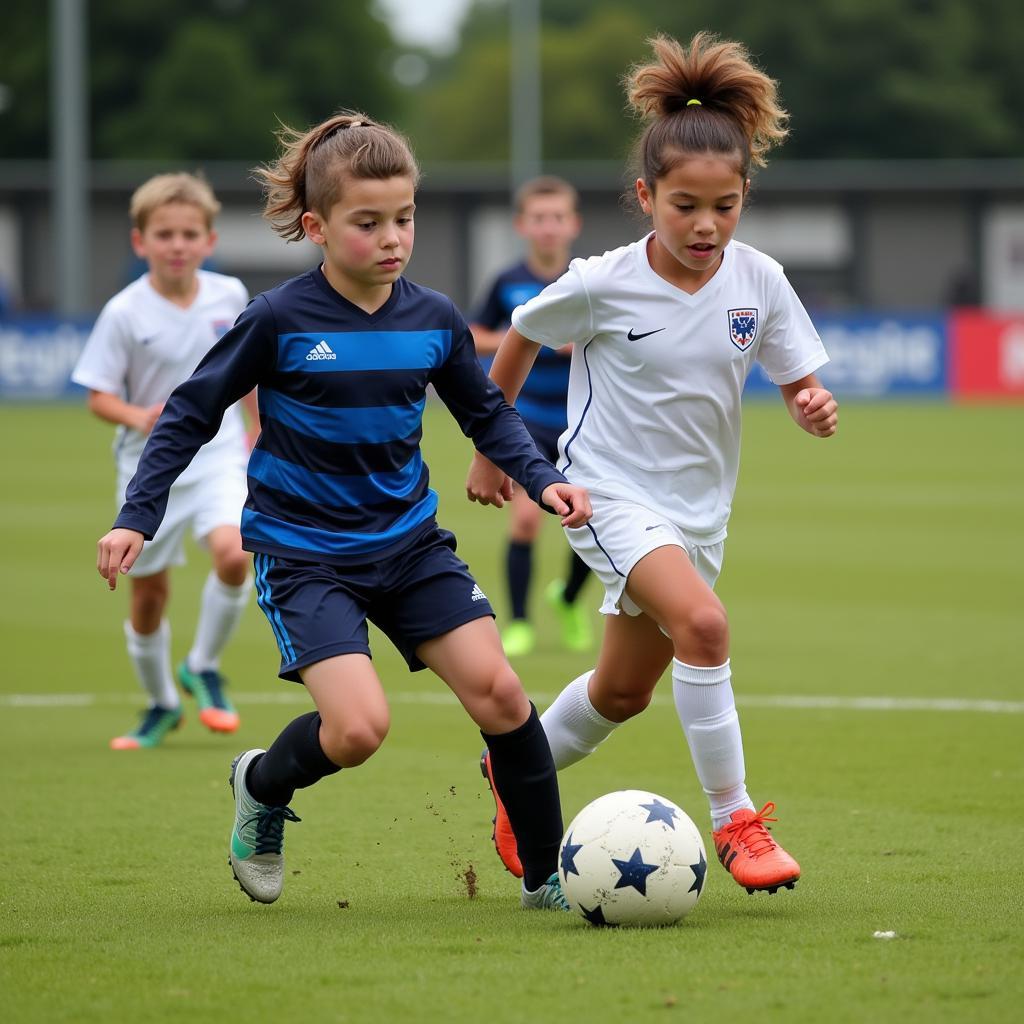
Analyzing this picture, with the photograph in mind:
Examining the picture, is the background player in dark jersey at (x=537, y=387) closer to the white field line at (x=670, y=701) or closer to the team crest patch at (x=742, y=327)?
the white field line at (x=670, y=701)

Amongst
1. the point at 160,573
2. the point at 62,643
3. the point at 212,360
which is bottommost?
the point at 62,643

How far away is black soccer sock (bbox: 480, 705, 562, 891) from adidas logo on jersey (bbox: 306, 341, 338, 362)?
1.02 meters

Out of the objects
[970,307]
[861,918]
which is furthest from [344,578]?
[970,307]

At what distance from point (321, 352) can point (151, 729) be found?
3360 millimetres

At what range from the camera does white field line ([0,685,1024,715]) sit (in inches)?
325

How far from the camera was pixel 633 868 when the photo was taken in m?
4.61

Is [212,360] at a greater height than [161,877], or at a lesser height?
greater

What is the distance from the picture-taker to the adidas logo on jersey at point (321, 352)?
4.82 meters

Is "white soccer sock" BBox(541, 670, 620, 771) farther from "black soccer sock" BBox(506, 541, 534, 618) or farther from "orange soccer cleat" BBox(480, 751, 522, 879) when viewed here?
"black soccer sock" BBox(506, 541, 534, 618)

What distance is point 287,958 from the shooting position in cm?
436

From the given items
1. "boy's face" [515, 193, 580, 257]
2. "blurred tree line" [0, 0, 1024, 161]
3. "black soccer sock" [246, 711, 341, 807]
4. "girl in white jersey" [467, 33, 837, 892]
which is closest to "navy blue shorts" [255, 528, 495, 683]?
"black soccer sock" [246, 711, 341, 807]

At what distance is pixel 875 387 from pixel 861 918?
2646cm

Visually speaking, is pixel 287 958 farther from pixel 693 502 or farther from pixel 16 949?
pixel 693 502

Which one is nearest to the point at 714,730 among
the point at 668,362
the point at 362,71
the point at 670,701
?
the point at 668,362
